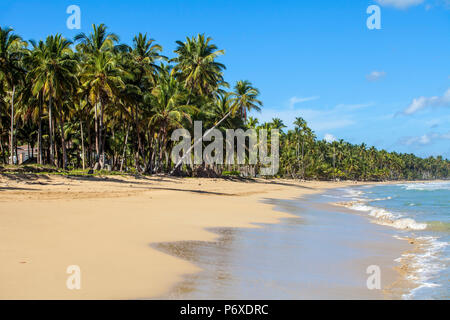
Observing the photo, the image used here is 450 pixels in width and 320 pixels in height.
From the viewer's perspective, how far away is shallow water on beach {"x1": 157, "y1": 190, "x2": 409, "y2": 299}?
16.8 feet

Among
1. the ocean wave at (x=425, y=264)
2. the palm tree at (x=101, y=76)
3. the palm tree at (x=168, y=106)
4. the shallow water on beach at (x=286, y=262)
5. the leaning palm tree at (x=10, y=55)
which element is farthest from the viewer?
the palm tree at (x=168, y=106)

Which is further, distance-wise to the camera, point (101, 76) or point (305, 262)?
point (101, 76)

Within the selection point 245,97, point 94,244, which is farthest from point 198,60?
point 94,244

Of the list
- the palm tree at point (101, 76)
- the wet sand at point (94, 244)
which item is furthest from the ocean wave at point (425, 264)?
the palm tree at point (101, 76)

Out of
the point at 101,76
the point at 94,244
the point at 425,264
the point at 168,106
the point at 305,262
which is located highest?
the point at 101,76

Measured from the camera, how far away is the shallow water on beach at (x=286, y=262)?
513 cm

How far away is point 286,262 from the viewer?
22.9ft

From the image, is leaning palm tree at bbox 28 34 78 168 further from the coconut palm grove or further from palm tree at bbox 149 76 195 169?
palm tree at bbox 149 76 195 169

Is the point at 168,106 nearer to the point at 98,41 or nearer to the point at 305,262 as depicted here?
the point at 98,41

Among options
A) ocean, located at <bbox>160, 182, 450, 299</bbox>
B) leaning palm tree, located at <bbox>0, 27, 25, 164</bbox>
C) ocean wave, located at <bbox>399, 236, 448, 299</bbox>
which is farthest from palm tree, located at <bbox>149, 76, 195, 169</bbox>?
ocean wave, located at <bbox>399, 236, 448, 299</bbox>

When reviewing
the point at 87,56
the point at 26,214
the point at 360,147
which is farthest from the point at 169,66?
the point at 360,147

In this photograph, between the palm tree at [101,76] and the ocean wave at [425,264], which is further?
the palm tree at [101,76]

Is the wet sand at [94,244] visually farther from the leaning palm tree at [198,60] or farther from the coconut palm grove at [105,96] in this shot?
the leaning palm tree at [198,60]
